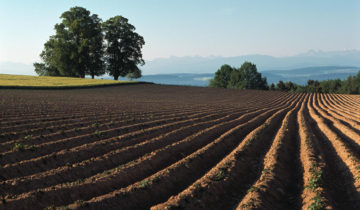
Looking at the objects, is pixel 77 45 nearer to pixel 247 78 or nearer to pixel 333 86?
pixel 247 78

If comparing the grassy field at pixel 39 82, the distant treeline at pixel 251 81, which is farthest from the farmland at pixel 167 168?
the distant treeline at pixel 251 81

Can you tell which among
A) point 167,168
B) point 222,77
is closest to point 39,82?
point 167,168

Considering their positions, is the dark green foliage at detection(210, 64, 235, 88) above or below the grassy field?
above

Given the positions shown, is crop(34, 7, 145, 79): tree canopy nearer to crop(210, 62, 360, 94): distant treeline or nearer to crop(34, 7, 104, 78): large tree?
crop(34, 7, 104, 78): large tree

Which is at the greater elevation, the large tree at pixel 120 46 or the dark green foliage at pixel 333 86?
the large tree at pixel 120 46

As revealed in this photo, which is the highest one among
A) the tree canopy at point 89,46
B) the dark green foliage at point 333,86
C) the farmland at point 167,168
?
the tree canopy at point 89,46

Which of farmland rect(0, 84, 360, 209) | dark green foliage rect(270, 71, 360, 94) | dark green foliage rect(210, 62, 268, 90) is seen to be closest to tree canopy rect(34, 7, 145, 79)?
farmland rect(0, 84, 360, 209)

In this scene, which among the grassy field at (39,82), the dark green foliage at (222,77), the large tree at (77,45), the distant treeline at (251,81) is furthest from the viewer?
the dark green foliage at (222,77)

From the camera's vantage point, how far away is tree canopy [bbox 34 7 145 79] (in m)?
60.5

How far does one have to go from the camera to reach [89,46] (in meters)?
61.2

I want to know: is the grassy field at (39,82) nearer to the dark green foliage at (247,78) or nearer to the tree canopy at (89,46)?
the tree canopy at (89,46)

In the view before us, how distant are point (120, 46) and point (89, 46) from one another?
728 cm

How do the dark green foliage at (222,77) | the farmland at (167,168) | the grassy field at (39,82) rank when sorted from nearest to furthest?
the farmland at (167,168) → the grassy field at (39,82) → the dark green foliage at (222,77)

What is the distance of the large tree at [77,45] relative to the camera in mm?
60125
